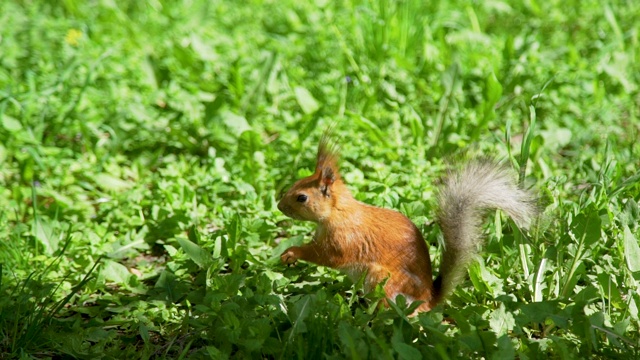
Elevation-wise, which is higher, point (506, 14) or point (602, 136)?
point (506, 14)

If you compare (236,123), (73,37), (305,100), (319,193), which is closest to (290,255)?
(319,193)

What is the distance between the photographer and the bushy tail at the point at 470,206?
107 inches

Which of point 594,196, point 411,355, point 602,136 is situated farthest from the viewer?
point 602,136

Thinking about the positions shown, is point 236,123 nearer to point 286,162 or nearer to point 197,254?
point 286,162

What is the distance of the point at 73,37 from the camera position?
538cm

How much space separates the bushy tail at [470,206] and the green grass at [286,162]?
0.46 feet

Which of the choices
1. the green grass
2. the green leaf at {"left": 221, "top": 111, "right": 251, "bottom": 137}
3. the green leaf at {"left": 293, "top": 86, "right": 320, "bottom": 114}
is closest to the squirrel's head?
the green grass

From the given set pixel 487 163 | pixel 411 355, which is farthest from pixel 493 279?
pixel 411 355

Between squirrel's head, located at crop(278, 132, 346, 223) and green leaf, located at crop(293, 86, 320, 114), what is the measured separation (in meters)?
1.51

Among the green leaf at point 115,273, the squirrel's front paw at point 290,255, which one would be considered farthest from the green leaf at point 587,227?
the green leaf at point 115,273

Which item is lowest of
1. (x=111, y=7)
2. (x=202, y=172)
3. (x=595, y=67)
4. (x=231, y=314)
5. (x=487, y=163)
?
(x=231, y=314)

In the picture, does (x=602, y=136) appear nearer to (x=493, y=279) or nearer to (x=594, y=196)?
(x=594, y=196)

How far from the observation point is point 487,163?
2.79 meters

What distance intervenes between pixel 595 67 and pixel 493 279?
8.19 feet
